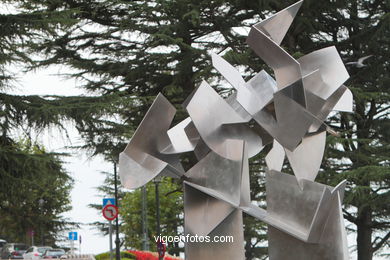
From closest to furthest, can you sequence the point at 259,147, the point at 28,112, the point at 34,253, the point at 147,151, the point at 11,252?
the point at 147,151, the point at 259,147, the point at 28,112, the point at 34,253, the point at 11,252

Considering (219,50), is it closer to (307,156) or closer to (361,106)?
(361,106)

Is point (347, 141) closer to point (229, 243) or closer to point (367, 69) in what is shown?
point (367, 69)

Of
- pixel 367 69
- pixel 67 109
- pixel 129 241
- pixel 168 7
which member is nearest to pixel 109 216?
pixel 67 109

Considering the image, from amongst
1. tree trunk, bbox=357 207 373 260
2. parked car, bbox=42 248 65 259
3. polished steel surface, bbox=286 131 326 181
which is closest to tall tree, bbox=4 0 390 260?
tree trunk, bbox=357 207 373 260

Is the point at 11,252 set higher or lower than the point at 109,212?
higher

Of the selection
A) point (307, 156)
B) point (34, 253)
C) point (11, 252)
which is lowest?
point (307, 156)

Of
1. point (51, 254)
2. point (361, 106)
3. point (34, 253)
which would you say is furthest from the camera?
point (51, 254)

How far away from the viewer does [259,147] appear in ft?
36.7

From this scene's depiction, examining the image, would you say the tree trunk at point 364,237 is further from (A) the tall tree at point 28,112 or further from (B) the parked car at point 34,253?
(B) the parked car at point 34,253

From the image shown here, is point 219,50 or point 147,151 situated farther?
point 219,50

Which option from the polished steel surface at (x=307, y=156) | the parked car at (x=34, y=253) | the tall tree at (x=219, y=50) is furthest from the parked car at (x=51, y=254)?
the polished steel surface at (x=307, y=156)

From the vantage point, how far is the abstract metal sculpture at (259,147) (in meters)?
10.3

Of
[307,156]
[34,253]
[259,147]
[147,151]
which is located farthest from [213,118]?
[34,253]

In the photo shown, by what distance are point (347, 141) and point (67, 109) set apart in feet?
25.0
